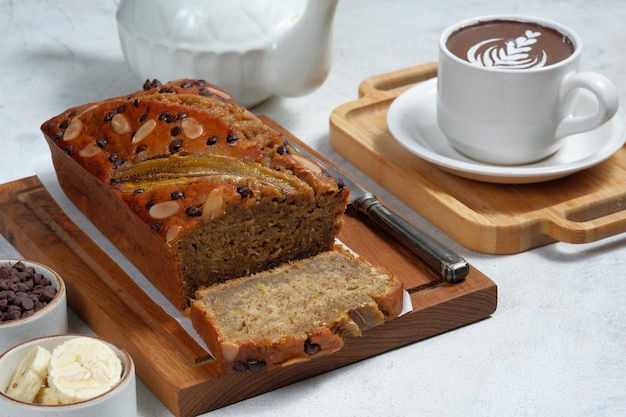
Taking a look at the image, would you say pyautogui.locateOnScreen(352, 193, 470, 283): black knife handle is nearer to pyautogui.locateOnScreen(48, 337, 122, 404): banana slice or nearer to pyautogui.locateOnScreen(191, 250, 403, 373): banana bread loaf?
pyautogui.locateOnScreen(191, 250, 403, 373): banana bread loaf

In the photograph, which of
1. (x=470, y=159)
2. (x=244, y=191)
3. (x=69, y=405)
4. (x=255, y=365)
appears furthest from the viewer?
(x=470, y=159)

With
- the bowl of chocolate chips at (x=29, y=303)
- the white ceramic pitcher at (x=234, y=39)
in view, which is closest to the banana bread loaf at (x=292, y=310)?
the bowl of chocolate chips at (x=29, y=303)

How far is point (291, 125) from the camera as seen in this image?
397 cm

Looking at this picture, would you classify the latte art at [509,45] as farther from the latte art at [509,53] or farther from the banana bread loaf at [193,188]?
the banana bread loaf at [193,188]

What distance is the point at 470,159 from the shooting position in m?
3.46

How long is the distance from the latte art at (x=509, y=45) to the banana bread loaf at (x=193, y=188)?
0.68 m

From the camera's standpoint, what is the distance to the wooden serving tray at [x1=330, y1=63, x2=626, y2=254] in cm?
317

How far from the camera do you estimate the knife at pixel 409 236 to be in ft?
9.61

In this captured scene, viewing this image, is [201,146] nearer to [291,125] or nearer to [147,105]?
[147,105]

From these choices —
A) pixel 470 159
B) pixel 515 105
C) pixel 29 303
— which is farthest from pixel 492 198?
pixel 29 303

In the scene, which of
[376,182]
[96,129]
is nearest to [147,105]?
[96,129]

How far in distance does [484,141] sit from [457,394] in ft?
3.13

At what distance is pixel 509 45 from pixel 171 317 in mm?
1361

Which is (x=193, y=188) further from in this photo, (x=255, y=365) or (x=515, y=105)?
(x=515, y=105)
